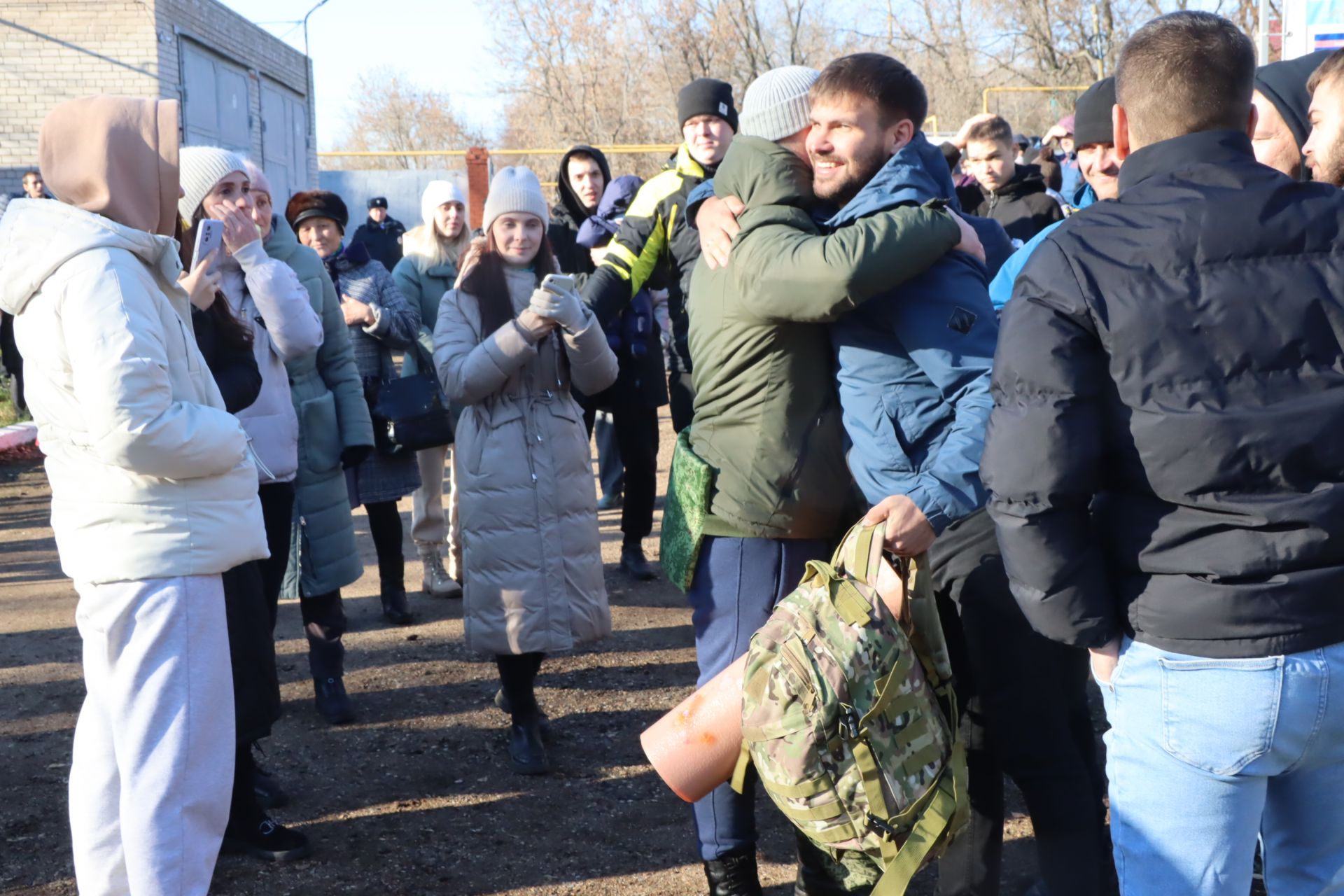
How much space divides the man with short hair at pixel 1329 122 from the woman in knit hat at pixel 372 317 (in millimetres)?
3772

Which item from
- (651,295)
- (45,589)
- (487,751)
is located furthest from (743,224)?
(45,589)

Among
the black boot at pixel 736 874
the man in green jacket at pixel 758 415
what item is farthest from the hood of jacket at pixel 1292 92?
the black boot at pixel 736 874

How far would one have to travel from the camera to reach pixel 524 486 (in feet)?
13.1

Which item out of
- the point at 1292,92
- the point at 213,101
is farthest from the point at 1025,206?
the point at 213,101

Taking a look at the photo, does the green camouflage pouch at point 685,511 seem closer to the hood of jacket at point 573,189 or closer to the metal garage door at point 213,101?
the hood of jacket at point 573,189

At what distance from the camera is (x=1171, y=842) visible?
1867 millimetres

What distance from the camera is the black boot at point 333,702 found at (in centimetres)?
445

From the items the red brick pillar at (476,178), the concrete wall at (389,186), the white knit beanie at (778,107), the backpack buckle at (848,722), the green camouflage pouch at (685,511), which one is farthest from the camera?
the concrete wall at (389,186)

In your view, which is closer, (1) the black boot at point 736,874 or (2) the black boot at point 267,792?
(1) the black boot at point 736,874

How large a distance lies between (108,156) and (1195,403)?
2.26m

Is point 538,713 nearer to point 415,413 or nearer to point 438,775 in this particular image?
point 438,775

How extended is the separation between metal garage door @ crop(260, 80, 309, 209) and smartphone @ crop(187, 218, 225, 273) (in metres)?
20.3

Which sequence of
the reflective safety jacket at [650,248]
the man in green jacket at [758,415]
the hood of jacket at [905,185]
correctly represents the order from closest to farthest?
the hood of jacket at [905,185]
the man in green jacket at [758,415]
the reflective safety jacket at [650,248]

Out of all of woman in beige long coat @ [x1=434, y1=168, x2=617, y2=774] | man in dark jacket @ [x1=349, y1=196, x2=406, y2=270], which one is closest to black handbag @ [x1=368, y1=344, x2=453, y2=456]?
woman in beige long coat @ [x1=434, y1=168, x2=617, y2=774]
